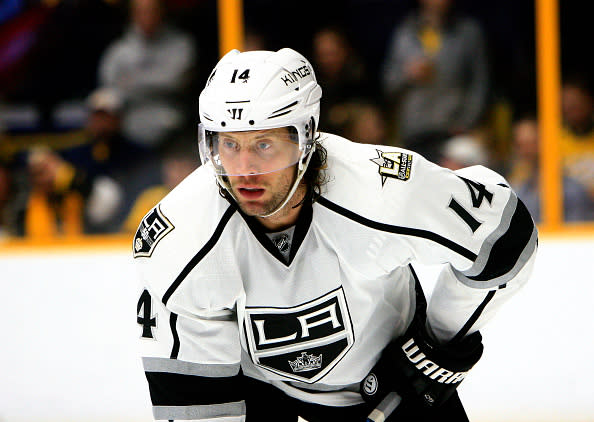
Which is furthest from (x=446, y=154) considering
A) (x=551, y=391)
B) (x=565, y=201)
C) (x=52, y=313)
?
(x=52, y=313)

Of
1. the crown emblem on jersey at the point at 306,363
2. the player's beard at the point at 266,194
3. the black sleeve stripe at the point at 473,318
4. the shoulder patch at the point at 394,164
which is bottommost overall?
the crown emblem on jersey at the point at 306,363

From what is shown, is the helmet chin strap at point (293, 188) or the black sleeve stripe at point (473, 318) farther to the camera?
the black sleeve stripe at point (473, 318)

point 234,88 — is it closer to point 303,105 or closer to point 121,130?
point 303,105

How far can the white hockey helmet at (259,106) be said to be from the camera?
84.3 inches

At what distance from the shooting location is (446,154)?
13.5 feet

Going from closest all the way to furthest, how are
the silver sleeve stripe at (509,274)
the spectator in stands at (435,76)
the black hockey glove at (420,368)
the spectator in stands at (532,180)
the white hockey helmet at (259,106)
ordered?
the white hockey helmet at (259,106) < the silver sleeve stripe at (509,274) < the black hockey glove at (420,368) < the spectator in stands at (532,180) < the spectator in stands at (435,76)

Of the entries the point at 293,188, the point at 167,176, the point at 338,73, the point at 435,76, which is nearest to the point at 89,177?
the point at 167,176

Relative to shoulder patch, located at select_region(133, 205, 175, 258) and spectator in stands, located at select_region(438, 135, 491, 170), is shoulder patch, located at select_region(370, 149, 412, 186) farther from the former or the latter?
spectator in stands, located at select_region(438, 135, 491, 170)

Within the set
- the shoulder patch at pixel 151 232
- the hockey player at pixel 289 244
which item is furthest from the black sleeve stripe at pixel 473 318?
the shoulder patch at pixel 151 232

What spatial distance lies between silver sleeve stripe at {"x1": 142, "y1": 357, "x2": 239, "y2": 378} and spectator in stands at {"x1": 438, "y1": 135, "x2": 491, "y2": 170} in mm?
2010

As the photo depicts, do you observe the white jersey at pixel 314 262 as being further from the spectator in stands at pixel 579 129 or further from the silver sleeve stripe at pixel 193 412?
the spectator in stands at pixel 579 129

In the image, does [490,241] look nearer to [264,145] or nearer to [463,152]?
[264,145]

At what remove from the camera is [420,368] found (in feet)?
8.20

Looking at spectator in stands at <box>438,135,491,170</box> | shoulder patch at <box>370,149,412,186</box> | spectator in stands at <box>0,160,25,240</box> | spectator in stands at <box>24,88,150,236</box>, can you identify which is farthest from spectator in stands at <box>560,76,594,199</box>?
spectator in stands at <box>0,160,25,240</box>
